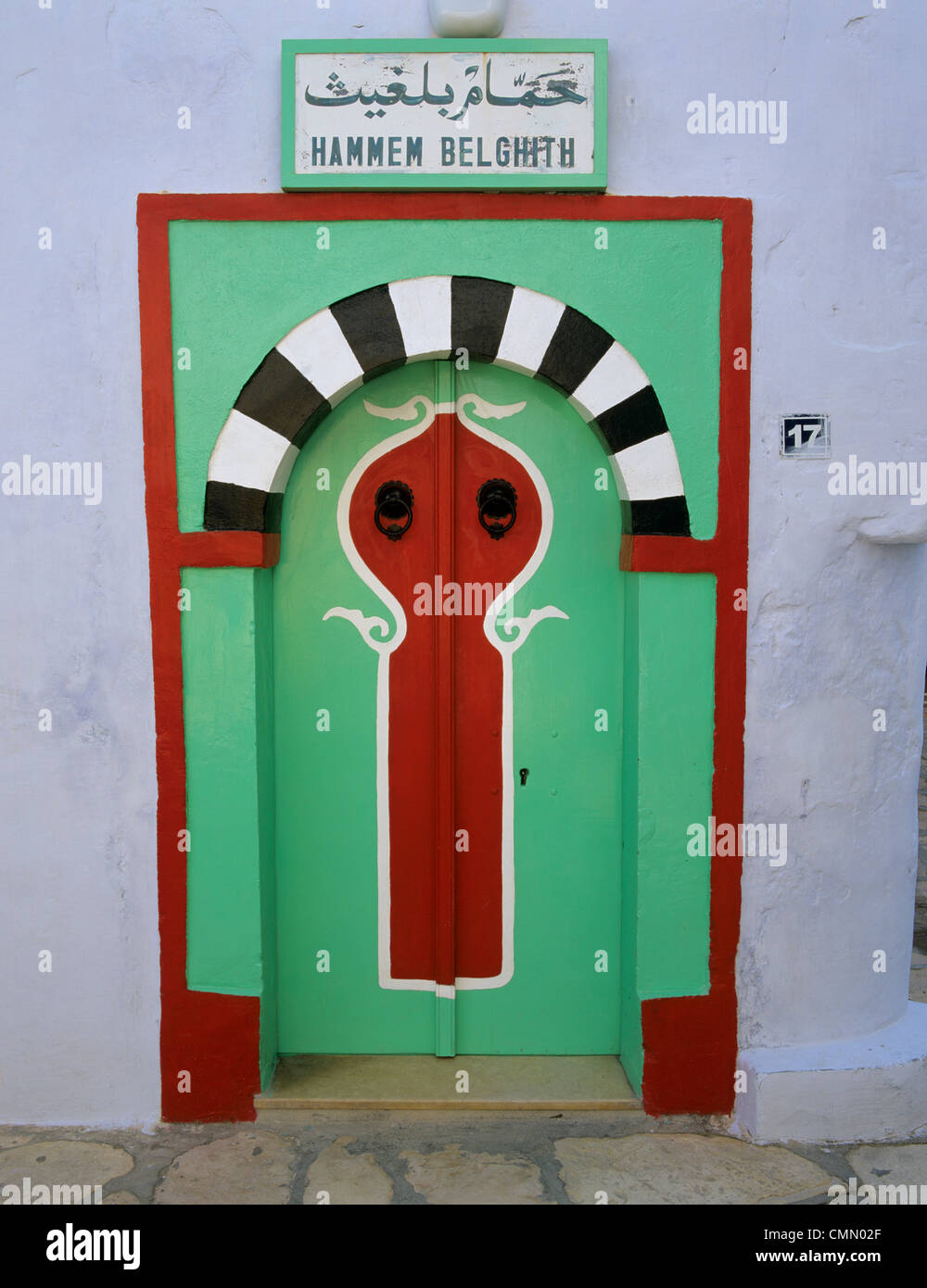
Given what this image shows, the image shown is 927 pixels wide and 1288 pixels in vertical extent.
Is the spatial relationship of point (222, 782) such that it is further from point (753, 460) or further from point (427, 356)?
point (753, 460)

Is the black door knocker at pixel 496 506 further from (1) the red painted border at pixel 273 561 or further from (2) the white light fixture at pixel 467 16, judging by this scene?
(2) the white light fixture at pixel 467 16

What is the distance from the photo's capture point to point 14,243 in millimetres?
3271

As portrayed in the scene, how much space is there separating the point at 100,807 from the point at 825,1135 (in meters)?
2.51

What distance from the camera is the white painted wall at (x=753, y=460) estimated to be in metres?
3.24

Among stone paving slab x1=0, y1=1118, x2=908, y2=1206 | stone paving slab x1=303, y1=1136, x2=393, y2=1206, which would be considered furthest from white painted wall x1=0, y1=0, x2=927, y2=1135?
stone paving slab x1=303, y1=1136, x2=393, y2=1206

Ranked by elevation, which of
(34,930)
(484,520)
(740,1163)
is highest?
(484,520)

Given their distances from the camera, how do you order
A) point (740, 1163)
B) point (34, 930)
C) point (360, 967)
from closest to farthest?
point (740, 1163) → point (34, 930) → point (360, 967)

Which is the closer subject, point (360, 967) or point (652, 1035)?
point (652, 1035)

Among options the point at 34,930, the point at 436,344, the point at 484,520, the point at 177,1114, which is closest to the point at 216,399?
the point at 436,344

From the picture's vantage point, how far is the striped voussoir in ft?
10.7

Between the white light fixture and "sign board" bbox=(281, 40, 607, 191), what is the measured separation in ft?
0.13

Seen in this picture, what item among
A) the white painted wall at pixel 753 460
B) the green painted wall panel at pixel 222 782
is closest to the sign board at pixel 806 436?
the white painted wall at pixel 753 460

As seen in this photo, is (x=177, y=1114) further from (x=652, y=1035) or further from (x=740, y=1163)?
(x=740, y=1163)
